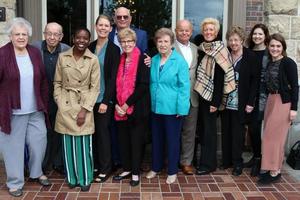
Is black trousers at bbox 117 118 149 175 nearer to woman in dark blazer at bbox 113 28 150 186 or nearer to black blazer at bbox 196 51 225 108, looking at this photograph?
woman in dark blazer at bbox 113 28 150 186

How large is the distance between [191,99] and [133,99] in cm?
80

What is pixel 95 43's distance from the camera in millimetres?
4828

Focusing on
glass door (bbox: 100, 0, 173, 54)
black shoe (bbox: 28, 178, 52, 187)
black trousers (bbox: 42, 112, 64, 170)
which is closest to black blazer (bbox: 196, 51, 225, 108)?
glass door (bbox: 100, 0, 173, 54)

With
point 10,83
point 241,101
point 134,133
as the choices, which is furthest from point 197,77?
point 10,83

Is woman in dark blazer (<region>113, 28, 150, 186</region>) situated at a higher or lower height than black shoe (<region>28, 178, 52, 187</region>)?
higher

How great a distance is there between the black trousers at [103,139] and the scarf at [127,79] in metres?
0.19

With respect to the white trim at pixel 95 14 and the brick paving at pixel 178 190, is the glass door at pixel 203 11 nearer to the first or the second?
the white trim at pixel 95 14

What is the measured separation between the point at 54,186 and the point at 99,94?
1.12m

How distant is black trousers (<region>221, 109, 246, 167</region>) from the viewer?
5.14m

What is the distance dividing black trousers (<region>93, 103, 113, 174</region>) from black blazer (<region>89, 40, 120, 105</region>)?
0.12 m

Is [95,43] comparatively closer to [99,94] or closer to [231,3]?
[99,94]

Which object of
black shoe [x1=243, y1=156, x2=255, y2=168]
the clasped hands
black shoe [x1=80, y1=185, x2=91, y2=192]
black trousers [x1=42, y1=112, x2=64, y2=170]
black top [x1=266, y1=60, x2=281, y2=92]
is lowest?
black shoe [x1=80, y1=185, x2=91, y2=192]

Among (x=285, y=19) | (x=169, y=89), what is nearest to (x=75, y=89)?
(x=169, y=89)

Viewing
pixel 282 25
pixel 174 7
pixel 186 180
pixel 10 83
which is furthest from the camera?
pixel 174 7
